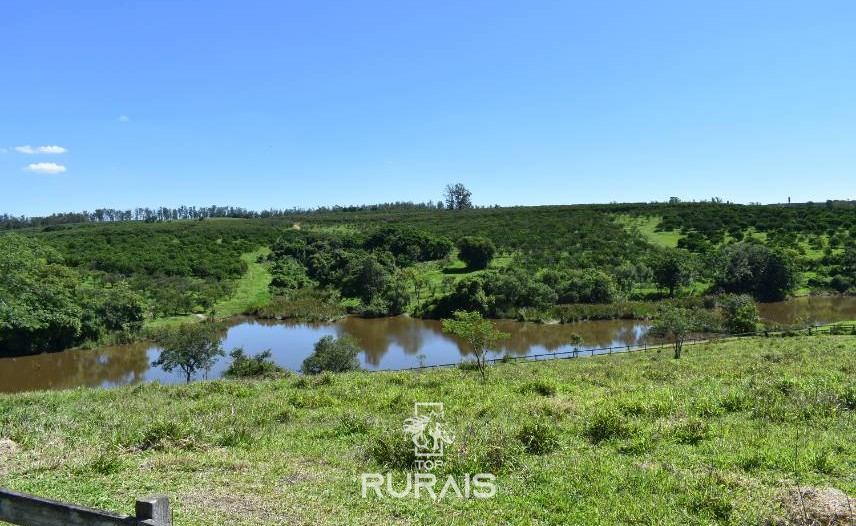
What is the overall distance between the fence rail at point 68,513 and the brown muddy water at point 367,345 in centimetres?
3022

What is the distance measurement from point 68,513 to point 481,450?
18.3 feet

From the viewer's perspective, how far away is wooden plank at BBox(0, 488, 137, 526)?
3953 millimetres

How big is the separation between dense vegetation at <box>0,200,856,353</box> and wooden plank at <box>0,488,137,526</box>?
4311 centimetres

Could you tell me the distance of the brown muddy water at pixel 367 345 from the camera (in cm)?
3866

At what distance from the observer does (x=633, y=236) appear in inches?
3219

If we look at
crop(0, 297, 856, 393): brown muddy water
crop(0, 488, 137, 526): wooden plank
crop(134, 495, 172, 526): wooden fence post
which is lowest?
crop(0, 297, 856, 393): brown muddy water

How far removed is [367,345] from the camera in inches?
1873

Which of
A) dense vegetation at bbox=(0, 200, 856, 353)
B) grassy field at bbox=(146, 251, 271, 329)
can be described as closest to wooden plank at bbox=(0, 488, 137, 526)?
dense vegetation at bbox=(0, 200, 856, 353)

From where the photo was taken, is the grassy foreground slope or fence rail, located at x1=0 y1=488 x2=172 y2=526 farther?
the grassy foreground slope

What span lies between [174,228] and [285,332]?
63.8m

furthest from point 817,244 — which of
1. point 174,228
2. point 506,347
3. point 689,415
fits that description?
point 174,228

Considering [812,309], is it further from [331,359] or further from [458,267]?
[331,359]

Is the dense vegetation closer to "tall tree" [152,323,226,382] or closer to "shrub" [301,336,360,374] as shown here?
"tall tree" [152,323,226,382]

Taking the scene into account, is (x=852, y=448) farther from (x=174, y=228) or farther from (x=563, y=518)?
(x=174, y=228)
